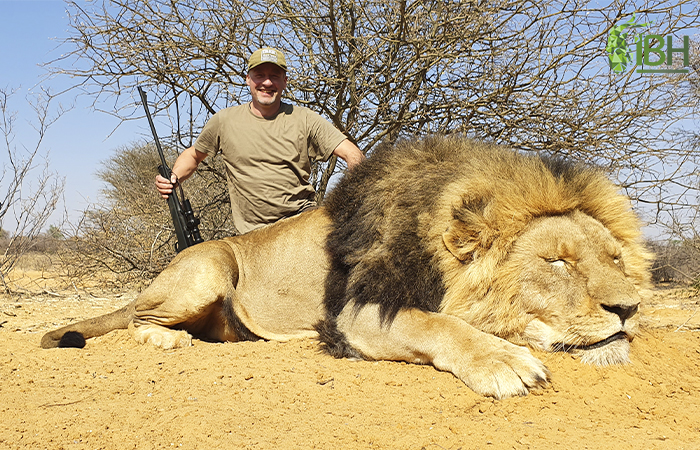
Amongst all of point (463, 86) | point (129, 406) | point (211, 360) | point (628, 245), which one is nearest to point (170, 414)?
point (129, 406)

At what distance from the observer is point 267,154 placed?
16.6 feet

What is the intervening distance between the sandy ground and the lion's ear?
64 centimetres

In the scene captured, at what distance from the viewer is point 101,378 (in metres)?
3.37

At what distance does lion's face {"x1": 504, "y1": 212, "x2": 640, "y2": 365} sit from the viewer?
2.77 m

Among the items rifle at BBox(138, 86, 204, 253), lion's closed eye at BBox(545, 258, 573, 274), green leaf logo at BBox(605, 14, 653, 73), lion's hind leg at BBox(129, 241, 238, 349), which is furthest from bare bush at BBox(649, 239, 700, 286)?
rifle at BBox(138, 86, 204, 253)

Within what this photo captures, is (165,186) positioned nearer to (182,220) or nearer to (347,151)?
(182,220)

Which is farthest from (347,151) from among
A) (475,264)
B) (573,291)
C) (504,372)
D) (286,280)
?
(504,372)

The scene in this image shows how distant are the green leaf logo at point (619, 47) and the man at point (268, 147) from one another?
316cm

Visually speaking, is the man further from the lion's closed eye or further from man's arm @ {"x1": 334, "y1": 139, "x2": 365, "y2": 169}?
the lion's closed eye

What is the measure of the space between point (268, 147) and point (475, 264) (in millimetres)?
2625

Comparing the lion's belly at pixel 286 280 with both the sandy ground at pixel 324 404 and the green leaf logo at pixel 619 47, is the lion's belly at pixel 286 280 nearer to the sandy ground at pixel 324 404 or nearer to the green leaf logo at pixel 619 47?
the sandy ground at pixel 324 404

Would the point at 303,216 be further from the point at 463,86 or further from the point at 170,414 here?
the point at 463,86

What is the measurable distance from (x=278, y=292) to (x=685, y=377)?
102 inches

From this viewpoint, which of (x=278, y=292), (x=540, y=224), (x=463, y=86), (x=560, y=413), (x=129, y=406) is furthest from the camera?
(x=463, y=86)
